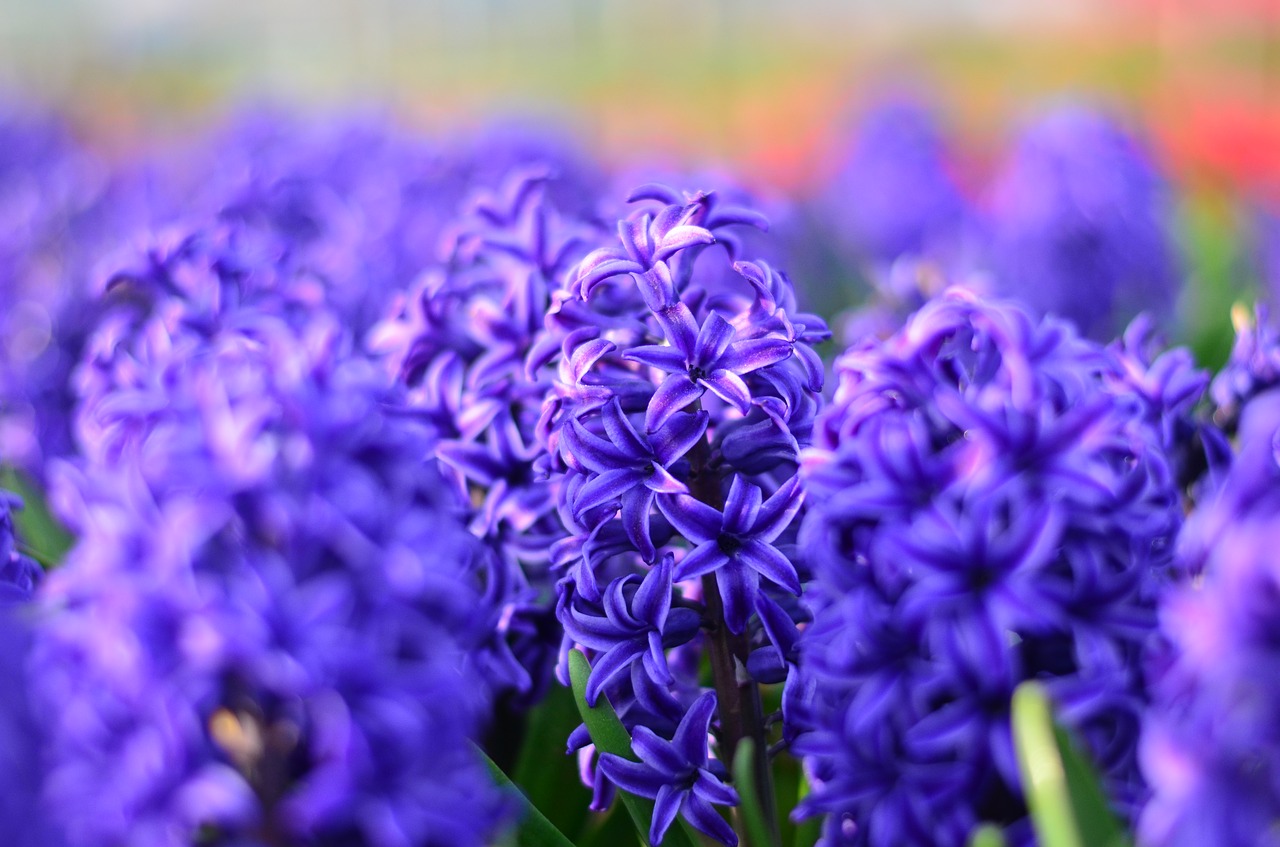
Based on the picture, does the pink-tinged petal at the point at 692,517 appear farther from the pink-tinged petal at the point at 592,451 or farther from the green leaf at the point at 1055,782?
the green leaf at the point at 1055,782

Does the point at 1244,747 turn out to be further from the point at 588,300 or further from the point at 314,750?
the point at 588,300

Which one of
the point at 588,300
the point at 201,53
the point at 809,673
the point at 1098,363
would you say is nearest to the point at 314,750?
the point at 809,673

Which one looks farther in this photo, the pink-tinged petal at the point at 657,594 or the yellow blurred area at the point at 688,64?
the yellow blurred area at the point at 688,64

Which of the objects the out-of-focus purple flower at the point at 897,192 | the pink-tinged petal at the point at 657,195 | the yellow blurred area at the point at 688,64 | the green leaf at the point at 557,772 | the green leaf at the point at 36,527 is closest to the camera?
the pink-tinged petal at the point at 657,195

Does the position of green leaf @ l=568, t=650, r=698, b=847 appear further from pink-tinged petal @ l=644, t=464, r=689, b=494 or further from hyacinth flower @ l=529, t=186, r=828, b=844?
pink-tinged petal @ l=644, t=464, r=689, b=494

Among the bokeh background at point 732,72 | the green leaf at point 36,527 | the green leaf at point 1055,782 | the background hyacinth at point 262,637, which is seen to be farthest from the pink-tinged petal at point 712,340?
the bokeh background at point 732,72

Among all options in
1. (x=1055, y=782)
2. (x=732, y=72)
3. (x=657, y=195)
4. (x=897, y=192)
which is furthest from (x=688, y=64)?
(x=1055, y=782)

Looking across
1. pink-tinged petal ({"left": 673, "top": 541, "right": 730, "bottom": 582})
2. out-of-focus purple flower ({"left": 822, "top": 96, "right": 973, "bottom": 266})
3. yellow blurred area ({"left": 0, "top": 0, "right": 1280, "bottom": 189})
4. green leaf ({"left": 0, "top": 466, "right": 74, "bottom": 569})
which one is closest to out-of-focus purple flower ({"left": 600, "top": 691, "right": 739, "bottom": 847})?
pink-tinged petal ({"left": 673, "top": 541, "right": 730, "bottom": 582})
